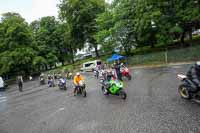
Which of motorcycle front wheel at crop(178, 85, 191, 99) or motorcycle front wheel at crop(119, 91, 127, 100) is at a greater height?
motorcycle front wheel at crop(178, 85, 191, 99)

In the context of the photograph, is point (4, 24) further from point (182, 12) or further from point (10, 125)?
point (10, 125)

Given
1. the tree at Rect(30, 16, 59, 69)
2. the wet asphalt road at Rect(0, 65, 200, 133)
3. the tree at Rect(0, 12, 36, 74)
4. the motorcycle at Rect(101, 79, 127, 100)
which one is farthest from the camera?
the tree at Rect(30, 16, 59, 69)

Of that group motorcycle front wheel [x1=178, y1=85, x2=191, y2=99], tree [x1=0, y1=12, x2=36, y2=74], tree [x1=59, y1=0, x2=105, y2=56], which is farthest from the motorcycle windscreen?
tree [x1=0, y1=12, x2=36, y2=74]

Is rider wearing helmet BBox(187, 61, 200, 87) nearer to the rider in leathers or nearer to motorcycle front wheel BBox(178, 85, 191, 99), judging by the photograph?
the rider in leathers

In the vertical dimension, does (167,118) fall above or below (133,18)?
below

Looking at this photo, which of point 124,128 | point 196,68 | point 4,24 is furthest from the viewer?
point 4,24

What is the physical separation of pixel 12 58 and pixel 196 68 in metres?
47.4

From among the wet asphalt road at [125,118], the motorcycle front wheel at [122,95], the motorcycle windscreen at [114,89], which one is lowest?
the wet asphalt road at [125,118]

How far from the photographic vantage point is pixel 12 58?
49688 mm

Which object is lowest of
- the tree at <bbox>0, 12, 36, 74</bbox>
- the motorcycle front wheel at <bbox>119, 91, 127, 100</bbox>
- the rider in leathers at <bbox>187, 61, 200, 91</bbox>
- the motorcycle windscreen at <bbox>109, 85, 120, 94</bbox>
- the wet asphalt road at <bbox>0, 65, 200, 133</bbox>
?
the wet asphalt road at <bbox>0, 65, 200, 133</bbox>

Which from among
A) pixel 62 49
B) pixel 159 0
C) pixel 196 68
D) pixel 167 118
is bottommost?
pixel 167 118

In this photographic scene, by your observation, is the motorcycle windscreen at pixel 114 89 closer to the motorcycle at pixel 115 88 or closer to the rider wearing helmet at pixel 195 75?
the motorcycle at pixel 115 88

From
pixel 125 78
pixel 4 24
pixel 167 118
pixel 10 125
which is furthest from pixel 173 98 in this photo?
pixel 4 24

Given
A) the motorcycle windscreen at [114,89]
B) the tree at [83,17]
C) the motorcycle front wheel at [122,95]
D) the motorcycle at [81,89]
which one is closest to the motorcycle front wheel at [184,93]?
the motorcycle front wheel at [122,95]
